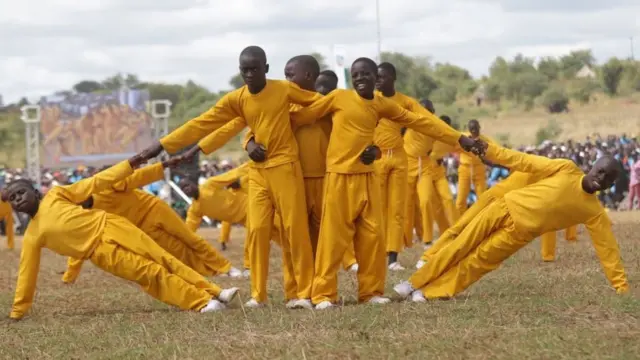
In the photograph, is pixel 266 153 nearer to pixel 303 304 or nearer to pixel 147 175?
pixel 303 304

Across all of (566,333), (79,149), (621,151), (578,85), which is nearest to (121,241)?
(566,333)

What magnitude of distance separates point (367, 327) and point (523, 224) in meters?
2.11

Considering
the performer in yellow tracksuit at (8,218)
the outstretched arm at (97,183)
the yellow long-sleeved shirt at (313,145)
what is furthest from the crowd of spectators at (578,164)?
the outstretched arm at (97,183)

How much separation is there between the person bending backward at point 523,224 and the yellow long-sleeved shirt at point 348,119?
0.95 metres

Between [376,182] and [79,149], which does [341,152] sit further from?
[79,149]

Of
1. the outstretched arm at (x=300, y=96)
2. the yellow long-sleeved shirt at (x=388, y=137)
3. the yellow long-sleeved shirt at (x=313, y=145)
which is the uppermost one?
the outstretched arm at (x=300, y=96)

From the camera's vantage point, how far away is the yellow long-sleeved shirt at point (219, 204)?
16484 mm

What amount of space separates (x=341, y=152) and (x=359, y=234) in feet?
2.25

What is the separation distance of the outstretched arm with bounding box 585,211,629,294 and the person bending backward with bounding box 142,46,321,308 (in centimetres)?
228

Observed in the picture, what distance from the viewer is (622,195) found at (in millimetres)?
27703

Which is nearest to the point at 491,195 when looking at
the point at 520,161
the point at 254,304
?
the point at 520,161

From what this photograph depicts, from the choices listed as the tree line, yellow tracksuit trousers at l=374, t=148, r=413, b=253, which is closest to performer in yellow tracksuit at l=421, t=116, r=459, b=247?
yellow tracksuit trousers at l=374, t=148, r=413, b=253

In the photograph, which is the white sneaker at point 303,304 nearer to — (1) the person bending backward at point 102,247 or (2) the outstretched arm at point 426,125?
(1) the person bending backward at point 102,247

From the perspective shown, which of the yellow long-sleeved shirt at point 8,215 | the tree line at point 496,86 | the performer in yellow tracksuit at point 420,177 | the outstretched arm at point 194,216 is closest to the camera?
the performer in yellow tracksuit at point 420,177
